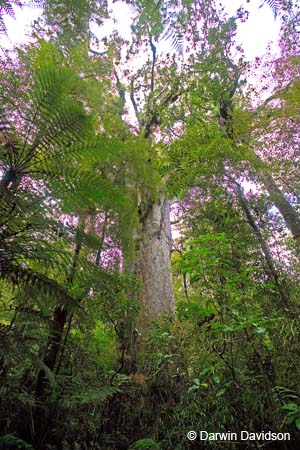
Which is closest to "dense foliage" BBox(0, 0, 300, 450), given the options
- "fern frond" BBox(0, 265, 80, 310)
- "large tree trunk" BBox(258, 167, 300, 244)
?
"fern frond" BBox(0, 265, 80, 310)

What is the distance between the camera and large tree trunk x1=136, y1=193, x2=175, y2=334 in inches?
141

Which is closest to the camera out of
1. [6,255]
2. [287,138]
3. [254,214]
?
[6,255]

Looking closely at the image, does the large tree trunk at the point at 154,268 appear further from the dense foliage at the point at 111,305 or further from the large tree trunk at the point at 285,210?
the large tree trunk at the point at 285,210

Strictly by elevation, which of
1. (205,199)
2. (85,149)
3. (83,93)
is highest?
(83,93)

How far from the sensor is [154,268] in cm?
412

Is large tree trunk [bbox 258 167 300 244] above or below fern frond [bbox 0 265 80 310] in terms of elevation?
above

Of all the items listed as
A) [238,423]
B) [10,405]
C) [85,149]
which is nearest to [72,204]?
[85,149]

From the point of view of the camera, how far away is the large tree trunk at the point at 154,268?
3594 mm

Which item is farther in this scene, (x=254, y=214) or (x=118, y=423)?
(x=254, y=214)

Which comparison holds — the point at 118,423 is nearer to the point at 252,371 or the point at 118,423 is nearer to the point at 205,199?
the point at 252,371

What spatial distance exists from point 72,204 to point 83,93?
2489 mm

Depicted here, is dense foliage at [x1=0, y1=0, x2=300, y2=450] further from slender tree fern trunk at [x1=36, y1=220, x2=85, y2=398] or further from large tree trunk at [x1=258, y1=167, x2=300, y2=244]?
large tree trunk at [x1=258, y1=167, x2=300, y2=244]

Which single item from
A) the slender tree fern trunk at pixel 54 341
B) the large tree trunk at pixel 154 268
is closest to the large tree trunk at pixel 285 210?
the large tree trunk at pixel 154 268

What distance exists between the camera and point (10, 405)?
1.72 metres
